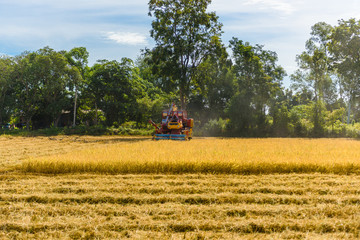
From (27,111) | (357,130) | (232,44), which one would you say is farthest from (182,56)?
(27,111)

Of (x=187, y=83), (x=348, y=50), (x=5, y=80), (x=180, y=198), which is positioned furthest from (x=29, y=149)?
(x=348, y=50)

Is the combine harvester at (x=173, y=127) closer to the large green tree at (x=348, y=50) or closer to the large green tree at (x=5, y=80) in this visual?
the large green tree at (x=348, y=50)

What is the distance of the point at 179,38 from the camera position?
24.8 metres

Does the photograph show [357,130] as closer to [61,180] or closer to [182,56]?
[182,56]

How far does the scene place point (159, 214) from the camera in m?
4.14

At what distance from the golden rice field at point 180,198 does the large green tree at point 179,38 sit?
18150 mm

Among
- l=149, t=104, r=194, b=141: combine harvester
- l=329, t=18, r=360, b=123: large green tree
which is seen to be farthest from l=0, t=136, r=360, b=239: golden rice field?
l=329, t=18, r=360, b=123: large green tree

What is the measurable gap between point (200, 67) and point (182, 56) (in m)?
1.89

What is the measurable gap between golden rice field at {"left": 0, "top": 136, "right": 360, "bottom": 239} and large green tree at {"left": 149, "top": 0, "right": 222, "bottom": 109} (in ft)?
59.5

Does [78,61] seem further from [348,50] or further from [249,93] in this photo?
[348,50]

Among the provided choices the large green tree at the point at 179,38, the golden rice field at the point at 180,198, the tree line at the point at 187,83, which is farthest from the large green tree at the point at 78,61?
the golden rice field at the point at 180,198

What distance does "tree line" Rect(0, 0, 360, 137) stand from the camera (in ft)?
82.0

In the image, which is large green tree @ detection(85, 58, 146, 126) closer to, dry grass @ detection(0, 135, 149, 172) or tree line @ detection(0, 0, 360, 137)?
tree line @ detection(0, 0, 360, 137)

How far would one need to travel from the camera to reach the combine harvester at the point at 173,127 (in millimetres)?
17688
